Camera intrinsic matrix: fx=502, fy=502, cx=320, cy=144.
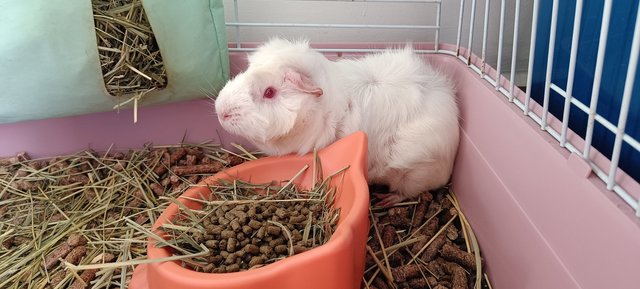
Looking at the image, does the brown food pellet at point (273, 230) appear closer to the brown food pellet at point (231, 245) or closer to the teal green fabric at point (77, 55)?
the brown food pellet at point (231, 245)

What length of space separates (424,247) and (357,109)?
1.45 ft

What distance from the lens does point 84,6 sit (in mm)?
1298

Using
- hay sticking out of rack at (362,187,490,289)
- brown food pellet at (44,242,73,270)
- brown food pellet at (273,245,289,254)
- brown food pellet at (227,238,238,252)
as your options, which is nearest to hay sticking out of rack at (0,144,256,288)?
brown food pellet at (44,242,73,270)

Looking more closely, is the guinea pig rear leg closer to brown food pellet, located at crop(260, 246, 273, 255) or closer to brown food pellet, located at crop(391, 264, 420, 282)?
brown food pellet, located at crop(391, 264, 420, 282)

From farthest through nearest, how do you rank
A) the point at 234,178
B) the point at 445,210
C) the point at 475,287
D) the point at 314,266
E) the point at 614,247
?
the point at 445,210
the point at 234,178
the point at 475,287
the point at 314,266
the point at 614,247

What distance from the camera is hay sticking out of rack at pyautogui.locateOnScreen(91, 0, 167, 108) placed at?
139 centimetres

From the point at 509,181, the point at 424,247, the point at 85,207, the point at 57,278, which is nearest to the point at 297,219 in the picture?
the point at 424,247

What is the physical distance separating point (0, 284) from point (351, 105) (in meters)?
1.05

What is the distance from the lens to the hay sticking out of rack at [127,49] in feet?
4.55

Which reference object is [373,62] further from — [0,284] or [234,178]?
[0,284]

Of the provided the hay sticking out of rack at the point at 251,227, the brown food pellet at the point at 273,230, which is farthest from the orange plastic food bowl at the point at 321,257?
the brown food pellet at the point at 273,230

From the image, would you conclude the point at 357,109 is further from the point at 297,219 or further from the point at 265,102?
the point at 297,219

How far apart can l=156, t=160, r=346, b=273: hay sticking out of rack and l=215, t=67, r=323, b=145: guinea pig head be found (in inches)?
7.0

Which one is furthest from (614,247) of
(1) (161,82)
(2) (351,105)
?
(1) (161,82)
